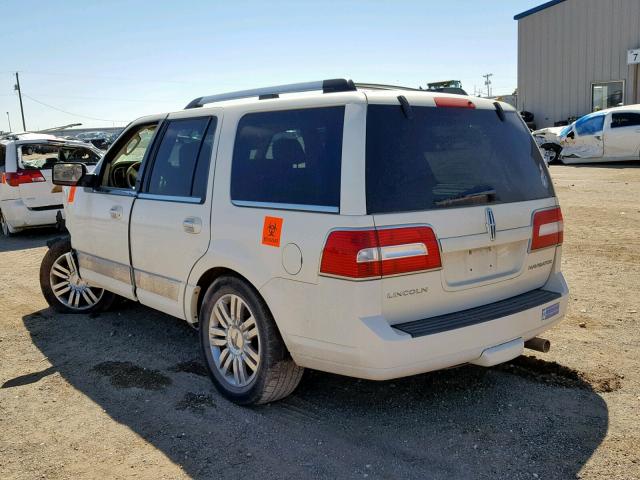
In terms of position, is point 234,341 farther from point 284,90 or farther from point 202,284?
Answer: point 284,90

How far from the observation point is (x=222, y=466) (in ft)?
11.2

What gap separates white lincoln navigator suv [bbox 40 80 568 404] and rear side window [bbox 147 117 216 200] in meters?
0.02

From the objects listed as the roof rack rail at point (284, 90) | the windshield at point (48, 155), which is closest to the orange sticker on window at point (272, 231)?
the roof rack rail at point (284, 90)

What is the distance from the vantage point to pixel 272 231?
367 centimetres

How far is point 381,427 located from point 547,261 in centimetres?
154

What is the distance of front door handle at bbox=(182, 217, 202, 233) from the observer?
4218 millimetres

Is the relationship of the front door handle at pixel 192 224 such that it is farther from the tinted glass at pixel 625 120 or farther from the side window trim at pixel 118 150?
the tinted glass at pixel 625 120

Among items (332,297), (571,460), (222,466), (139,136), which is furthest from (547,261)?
(139,136)

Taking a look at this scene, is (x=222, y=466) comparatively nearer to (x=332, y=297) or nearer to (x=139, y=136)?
(x=332, y=297)

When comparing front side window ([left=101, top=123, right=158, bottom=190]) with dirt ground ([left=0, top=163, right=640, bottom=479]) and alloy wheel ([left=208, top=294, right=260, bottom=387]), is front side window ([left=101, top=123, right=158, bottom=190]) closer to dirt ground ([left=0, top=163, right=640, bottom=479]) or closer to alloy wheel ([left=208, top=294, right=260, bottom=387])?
dirt ground ([left=0, top=163, right=640, bottom=479])

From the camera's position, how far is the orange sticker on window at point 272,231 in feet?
11.9

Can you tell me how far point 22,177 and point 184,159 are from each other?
7.73 metres

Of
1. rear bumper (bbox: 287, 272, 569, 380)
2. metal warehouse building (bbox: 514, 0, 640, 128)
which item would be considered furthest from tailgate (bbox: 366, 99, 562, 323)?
metal warehouse building (bbox: 514, 0, 640, 128)

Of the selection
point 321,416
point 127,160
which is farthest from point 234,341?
point 127,160
